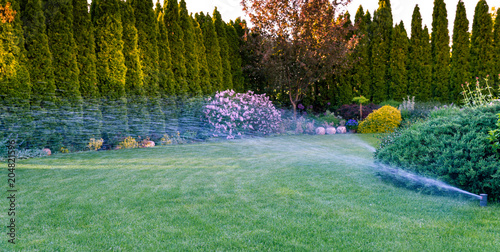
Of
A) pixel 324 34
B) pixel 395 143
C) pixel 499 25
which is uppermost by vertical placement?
pixel 499 25

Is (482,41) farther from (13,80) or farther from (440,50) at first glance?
(13,80)

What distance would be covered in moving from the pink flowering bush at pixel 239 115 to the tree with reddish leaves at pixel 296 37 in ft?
5.08

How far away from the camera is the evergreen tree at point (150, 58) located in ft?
29.6

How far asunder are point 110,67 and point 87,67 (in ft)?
1.95

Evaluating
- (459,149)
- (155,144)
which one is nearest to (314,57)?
(155,144)

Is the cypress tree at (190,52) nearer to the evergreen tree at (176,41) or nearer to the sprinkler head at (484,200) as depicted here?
the evergreen tree at (176,41)

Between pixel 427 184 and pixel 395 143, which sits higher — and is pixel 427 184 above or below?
below

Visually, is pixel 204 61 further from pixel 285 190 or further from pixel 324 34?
pixel 285 190

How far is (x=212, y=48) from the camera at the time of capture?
1151 centimetres

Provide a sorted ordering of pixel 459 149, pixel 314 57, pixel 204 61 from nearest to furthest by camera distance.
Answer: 1. pixel 459 149
2. pixel 204 61
3. pixel 314 57

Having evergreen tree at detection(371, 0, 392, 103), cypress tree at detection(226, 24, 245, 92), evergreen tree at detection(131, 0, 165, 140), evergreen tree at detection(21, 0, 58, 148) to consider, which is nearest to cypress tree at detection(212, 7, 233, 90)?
cypress tree at detection(226, 24, 245, 92)

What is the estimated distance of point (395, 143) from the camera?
445 cm

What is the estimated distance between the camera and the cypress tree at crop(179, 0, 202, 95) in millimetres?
10312

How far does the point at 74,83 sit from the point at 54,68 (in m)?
0.49
